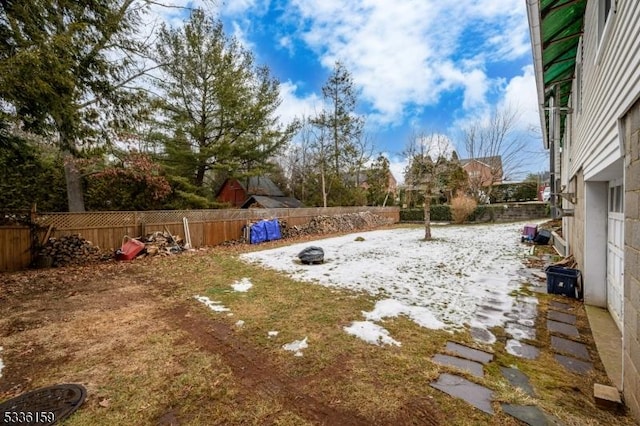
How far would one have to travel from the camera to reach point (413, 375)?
7.98 feet

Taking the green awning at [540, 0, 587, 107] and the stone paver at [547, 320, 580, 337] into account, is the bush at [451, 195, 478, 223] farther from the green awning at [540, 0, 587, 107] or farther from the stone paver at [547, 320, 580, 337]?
the stone paver at [547, 320, 580, 337]

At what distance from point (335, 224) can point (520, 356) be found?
13.4 meters

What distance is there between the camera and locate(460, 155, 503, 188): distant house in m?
20.8

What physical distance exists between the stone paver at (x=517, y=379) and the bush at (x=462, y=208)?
58.8ft

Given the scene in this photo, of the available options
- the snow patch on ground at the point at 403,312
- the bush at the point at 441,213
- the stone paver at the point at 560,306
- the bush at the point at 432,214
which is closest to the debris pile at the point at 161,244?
the snow patch on ground at the point at 403,312

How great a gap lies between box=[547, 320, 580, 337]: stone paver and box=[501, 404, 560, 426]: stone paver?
6.21ft

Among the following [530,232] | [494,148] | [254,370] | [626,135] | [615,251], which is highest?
[494,148]

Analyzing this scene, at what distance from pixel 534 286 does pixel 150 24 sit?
10.4 metres

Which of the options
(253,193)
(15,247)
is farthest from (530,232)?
(253,193)

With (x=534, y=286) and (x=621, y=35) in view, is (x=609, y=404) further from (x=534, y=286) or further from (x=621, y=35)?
(x=534, y=286)

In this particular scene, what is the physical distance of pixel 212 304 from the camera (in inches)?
173

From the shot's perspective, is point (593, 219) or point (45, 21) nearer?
point (593, 219)

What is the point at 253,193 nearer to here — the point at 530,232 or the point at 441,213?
the point at 441,213

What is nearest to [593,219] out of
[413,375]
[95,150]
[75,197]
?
[413,375]
